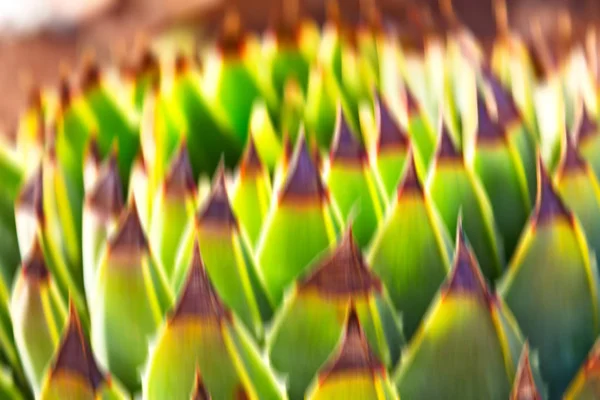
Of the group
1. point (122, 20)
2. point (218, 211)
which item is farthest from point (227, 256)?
point (122, 20)

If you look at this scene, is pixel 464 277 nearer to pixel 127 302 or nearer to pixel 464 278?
pixel 464 278

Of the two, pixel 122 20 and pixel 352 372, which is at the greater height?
pixel 122 20

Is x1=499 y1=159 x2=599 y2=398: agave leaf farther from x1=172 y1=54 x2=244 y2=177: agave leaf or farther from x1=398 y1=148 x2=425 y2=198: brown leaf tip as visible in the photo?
x1=172 y1=54 x2=244 y2=177: agave leaf

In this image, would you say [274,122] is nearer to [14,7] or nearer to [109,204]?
[109,204]

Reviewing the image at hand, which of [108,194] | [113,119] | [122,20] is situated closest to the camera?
[108,194]

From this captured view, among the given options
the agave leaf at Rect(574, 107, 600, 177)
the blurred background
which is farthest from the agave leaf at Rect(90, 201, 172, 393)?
the blurred background

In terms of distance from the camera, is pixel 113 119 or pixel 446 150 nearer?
pixel 446 150

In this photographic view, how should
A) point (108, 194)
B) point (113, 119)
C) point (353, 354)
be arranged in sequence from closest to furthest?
point (353, 354)
point (108, 194)
point (113, 119)
